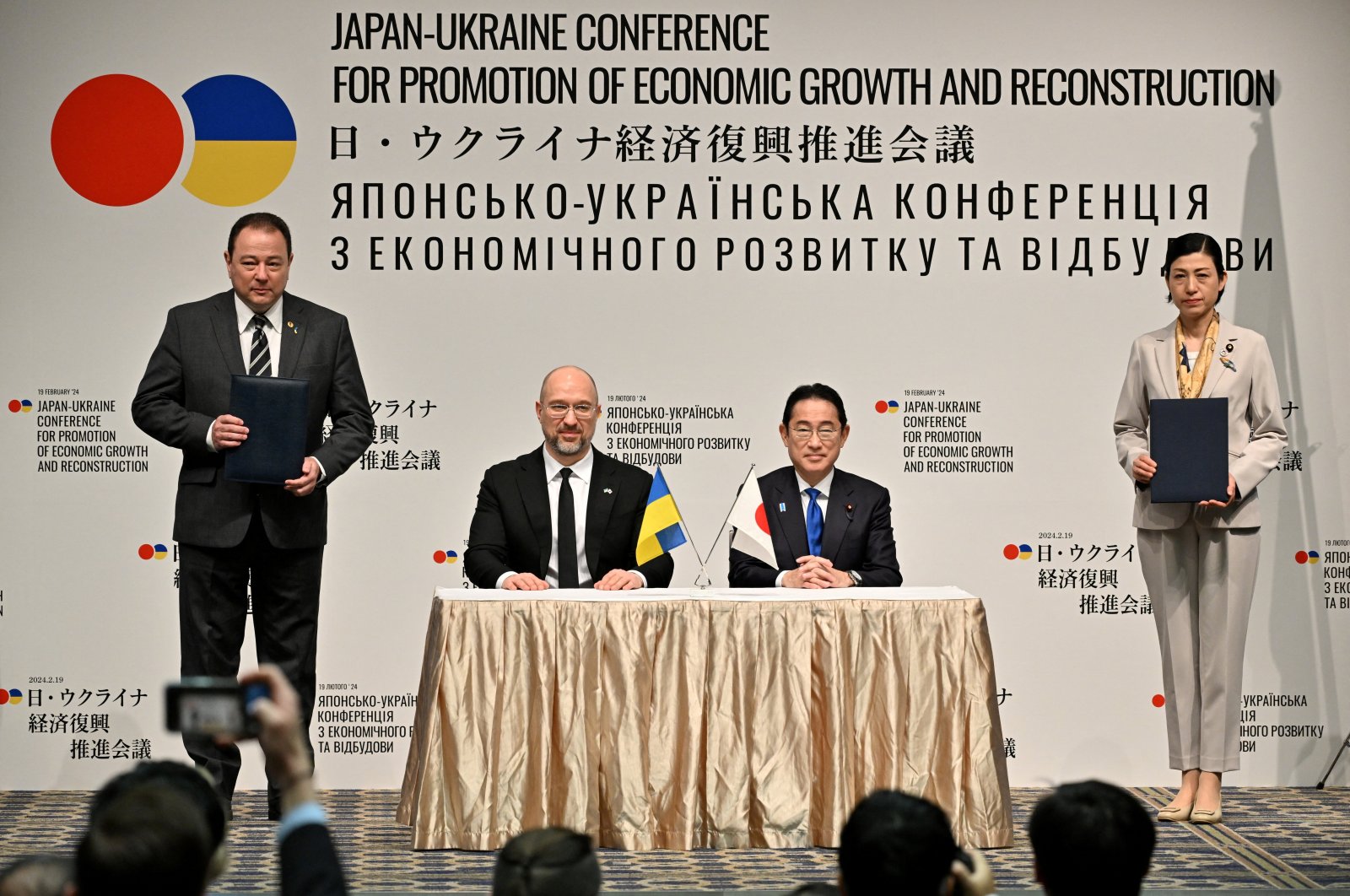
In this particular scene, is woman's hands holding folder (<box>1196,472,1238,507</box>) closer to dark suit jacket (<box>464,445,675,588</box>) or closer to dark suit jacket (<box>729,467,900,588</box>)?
dark suit jacket (<box>729,467,900,588</box>)

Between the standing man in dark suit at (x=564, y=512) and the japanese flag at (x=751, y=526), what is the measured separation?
0.24 metres

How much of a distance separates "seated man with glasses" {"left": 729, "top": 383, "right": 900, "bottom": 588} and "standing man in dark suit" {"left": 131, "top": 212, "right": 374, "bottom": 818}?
1.30m

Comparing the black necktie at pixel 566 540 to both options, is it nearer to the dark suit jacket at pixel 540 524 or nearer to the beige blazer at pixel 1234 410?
the dark suit jacket at pixel 540 524

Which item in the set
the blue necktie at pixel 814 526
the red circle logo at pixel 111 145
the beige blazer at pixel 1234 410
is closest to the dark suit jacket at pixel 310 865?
the blue necktie at pixel 814 526

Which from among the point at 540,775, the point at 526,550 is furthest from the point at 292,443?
the point at 540,775

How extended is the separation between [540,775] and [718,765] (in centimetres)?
48

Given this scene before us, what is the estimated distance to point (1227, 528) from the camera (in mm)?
4742

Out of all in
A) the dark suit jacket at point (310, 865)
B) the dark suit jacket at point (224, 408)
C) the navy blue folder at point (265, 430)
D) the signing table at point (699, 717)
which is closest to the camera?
the dark suit jacket at point (310, 865)

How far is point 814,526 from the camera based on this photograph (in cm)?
478

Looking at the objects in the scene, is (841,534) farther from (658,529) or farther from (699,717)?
(699,717)

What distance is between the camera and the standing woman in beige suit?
4.73 meters

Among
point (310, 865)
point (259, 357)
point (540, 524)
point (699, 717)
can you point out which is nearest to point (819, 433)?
point (540, 524)

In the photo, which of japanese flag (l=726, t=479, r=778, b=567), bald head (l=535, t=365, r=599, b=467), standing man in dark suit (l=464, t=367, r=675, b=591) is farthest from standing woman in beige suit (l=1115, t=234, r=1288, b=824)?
bald head (l=535, t=365, r=599, b=467)

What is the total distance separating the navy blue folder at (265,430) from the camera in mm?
4426
